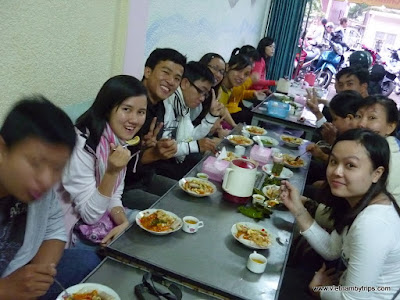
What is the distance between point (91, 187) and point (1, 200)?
0.54m

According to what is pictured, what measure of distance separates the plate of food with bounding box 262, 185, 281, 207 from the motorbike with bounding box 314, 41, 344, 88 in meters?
7.15

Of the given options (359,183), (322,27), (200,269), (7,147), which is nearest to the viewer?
(7,147)

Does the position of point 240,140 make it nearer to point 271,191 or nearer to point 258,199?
point 271,191

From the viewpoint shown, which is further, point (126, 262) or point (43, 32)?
point (43, 32)

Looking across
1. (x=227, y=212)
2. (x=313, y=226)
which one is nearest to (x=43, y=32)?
(x=227, y=212)

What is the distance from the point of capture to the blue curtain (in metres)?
6.84

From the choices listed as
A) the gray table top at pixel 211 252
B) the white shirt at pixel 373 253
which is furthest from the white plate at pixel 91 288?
the white shirt at pixel 373 253

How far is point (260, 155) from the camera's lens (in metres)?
2.30

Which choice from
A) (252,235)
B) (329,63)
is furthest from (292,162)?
(329,63)

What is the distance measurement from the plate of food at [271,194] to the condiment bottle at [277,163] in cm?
20

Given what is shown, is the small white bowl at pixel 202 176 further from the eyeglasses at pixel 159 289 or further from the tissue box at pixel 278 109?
the tissue box at pixel 278 109

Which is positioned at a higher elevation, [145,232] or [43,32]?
[43,32]

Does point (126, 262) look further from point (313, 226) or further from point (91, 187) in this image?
point (313, 226)

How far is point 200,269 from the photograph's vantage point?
118 cm
